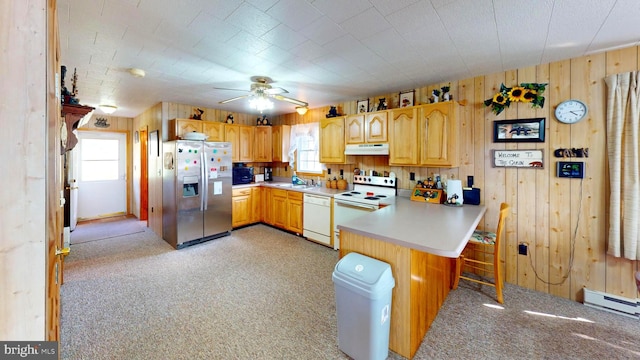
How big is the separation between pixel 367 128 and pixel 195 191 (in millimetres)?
2973

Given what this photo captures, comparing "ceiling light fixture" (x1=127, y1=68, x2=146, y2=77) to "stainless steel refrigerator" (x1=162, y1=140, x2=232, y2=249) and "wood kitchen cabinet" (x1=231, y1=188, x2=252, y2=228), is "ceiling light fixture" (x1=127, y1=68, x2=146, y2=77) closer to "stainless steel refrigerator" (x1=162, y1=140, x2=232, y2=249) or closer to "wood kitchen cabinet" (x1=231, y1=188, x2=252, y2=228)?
"stainless steel refrigerator" (x1=162, y1=140, x2=232, y2=249)

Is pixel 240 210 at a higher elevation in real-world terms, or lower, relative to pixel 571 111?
lower

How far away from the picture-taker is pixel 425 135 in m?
3.12

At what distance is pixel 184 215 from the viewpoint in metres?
3.99

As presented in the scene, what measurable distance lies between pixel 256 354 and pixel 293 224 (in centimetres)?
276

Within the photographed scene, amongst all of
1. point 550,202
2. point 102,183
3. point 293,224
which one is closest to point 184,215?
point 293,224

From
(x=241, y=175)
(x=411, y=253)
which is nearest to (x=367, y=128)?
(x=411, y=253)

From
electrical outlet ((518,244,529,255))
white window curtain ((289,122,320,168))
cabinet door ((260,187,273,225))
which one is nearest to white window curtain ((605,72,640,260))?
electrical outlet ((518,244,529,255))

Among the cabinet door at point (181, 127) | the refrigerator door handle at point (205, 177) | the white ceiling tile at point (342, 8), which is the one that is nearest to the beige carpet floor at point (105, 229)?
the refrigerator door handle at point (205, 177)

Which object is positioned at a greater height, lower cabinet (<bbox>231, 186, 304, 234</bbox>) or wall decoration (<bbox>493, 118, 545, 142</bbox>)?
wall decoration (<bbox>493, 118, 545, 142</bbox>)

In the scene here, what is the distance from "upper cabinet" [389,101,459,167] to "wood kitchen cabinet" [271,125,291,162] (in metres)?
2.49

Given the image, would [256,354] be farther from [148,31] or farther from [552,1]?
[552,1]

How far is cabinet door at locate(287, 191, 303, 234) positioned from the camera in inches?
175

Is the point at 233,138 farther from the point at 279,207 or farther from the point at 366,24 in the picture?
the point at 366,24
